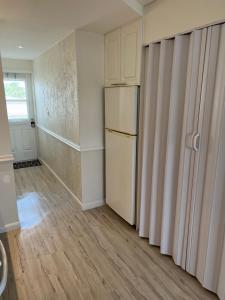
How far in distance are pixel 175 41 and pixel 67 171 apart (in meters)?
2.50

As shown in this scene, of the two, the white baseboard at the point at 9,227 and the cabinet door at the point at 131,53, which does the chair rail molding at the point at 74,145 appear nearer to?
the cabinet door at the point at 131,53

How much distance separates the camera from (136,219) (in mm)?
2625

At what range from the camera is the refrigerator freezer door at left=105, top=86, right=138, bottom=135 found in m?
2.30

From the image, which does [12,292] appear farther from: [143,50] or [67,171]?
[143,50]

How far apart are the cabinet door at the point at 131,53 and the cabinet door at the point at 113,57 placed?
82 mm

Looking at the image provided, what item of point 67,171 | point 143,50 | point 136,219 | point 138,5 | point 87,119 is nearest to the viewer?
point 138,5

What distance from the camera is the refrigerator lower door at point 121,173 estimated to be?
248cm

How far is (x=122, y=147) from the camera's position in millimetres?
2568

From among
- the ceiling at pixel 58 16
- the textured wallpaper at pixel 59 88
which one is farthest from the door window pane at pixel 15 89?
the ceiling at pixel 58 16

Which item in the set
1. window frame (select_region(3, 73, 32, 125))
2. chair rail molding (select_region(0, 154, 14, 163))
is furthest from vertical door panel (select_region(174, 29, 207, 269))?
window frame (select_region(3, 73, 32, 125))

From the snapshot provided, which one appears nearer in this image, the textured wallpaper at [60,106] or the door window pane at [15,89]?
the textured wallpaper at [60,106]

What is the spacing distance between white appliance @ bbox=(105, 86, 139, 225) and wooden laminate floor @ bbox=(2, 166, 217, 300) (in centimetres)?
33

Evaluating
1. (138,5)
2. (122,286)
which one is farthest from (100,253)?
(138,5)

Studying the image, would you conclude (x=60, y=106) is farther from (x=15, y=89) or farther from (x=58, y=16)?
(x=15, y=89)
